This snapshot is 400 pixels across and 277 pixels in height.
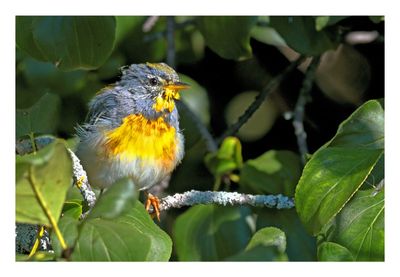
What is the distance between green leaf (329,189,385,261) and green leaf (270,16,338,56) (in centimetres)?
62

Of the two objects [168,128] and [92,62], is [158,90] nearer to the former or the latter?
[168,128]

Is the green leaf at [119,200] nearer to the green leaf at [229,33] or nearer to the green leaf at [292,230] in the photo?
the green leaf at [292,230]

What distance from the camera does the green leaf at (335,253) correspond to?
1.48m

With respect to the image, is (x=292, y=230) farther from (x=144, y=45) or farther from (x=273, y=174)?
(x=144, y=45)

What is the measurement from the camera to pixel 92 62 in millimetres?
1878

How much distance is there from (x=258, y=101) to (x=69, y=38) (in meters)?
0.80

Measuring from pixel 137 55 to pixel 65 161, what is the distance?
1.37 m

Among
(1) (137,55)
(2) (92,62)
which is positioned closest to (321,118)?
(1) (137,55)

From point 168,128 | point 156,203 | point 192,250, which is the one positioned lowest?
point 192,250

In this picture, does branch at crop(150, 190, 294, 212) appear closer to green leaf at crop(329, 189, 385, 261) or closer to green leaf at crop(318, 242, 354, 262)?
green leaf at crop(329, 189, 385, 261)

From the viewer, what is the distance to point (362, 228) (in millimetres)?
1576

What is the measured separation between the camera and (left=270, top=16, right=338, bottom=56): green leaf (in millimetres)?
2078

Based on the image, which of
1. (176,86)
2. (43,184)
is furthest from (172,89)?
(43,184)

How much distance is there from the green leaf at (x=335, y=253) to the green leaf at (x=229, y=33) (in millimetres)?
767
